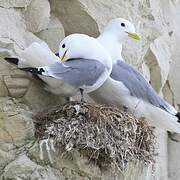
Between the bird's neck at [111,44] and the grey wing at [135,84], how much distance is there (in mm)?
70

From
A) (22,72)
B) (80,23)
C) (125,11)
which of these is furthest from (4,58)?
(125,11)

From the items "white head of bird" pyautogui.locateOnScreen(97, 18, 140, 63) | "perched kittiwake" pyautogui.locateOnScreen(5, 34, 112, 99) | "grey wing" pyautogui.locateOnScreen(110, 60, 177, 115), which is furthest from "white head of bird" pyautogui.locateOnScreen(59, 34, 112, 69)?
"white head of bird" pyautogui.locateOnScreen(97, 18, 140, 63)

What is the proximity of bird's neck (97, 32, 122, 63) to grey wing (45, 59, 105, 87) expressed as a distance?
0.86ft

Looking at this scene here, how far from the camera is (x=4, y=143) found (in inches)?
80.7

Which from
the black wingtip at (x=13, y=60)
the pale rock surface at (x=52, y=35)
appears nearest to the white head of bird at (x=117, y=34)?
the pale rock surface at (x=52, y=35)

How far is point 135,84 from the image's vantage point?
223 cm

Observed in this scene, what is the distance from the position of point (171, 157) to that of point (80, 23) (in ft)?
3.15

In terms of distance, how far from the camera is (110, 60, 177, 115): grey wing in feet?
7.29

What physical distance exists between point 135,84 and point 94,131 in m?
0.35

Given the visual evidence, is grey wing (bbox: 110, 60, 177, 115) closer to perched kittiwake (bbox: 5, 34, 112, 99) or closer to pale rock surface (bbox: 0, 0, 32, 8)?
perched kittiwake (bbox: 5, 34, 112, 99)

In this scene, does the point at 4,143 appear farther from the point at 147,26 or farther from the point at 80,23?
the point at 147,26

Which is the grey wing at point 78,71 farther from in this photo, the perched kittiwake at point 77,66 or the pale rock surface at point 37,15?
the pale rock surface at point 37,15

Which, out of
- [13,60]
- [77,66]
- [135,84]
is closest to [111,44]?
[135,84]

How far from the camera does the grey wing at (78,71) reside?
2.00 metres
